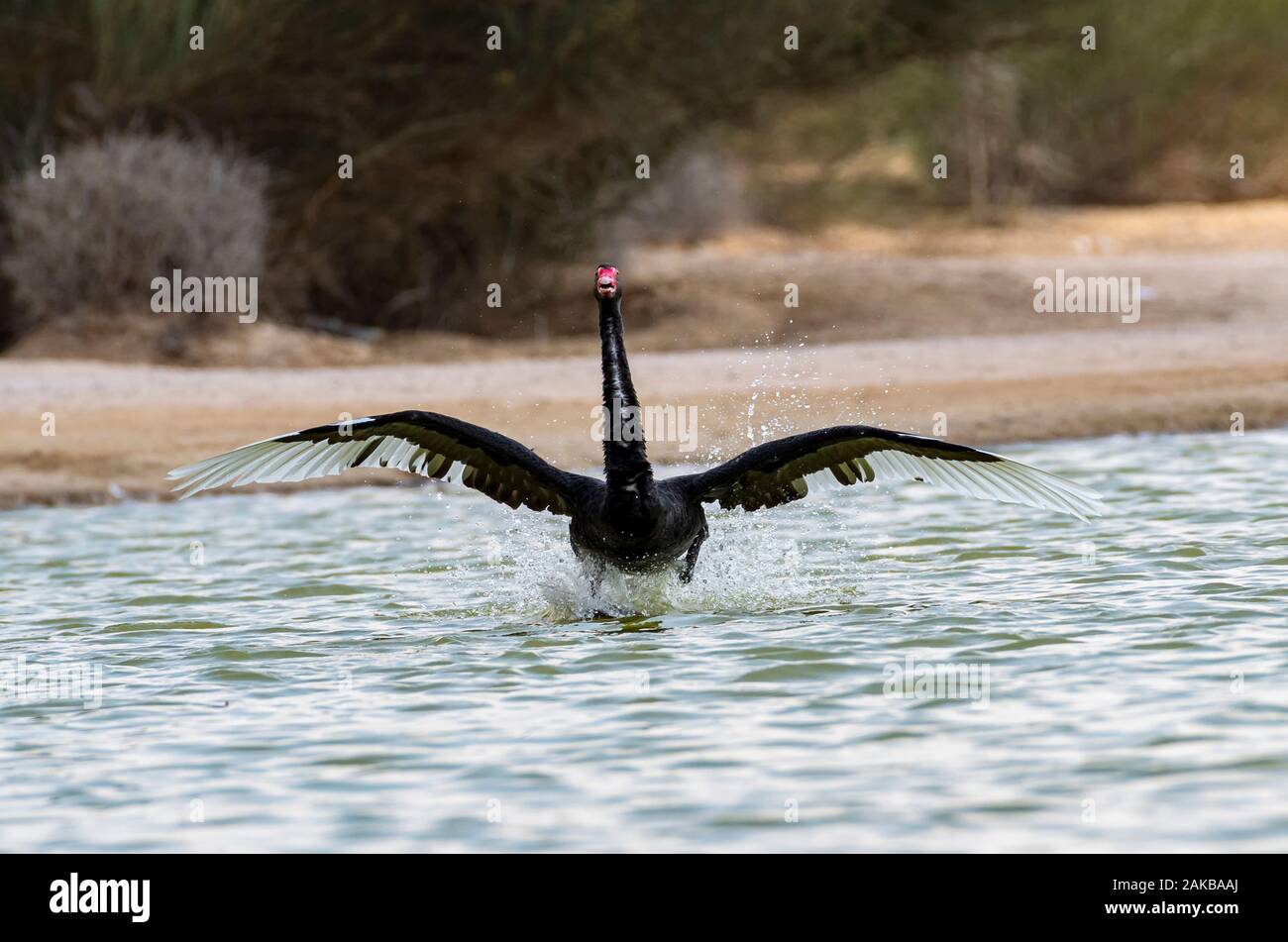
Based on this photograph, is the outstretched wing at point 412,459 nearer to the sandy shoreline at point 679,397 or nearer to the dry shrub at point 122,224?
the sandy shoreline at point 679,397

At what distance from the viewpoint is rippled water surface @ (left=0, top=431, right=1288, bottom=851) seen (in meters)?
6.21

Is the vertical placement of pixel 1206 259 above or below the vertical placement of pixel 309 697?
above

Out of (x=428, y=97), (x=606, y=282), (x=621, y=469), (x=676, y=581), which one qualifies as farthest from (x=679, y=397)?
(x=621, y=469)

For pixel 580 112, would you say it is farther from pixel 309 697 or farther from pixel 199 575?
pixel 309 697

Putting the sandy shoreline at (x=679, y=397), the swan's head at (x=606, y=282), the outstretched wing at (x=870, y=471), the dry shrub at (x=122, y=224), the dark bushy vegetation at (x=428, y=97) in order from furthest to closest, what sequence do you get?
the dark bushy vegetation at (x=428, y=97)
the dry shrub at (x=122, y=224)
the sandy shoreline at (x=679, y=397)
the outstretched wing at (x=870, y=471)
the swan's head at (x=606, y=282)

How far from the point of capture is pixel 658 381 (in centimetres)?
1761

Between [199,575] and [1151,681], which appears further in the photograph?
[199,575]

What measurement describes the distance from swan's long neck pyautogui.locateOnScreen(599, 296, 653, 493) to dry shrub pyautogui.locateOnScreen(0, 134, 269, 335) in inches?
435

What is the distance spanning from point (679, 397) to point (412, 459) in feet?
23.7

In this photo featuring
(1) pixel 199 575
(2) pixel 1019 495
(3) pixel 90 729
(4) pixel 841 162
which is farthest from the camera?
(4) pixel 841 162

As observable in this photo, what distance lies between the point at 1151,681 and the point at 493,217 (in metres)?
16.6

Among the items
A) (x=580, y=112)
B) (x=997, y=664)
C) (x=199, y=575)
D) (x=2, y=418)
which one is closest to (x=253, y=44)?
(x=580, y=112)

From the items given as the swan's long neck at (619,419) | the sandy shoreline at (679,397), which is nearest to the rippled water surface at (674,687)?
the swan's long neck at (619,419)

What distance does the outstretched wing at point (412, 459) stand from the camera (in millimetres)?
9414
